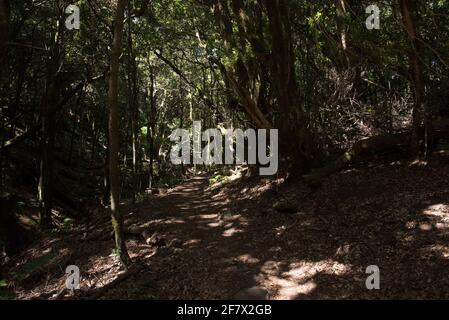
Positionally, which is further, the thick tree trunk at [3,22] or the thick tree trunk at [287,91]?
the thick tree trunk at [287,91]

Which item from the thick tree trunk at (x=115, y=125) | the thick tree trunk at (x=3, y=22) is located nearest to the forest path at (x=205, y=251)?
the thick tree trunk at (x=115, y=125)

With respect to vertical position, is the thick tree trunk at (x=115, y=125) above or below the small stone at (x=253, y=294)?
above

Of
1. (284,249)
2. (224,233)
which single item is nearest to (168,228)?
(224,233)

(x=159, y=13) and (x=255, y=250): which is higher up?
(x=159, y=13)

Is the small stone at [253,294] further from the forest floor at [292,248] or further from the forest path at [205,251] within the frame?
the forest path at [205,251]

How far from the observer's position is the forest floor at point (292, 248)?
6.97m

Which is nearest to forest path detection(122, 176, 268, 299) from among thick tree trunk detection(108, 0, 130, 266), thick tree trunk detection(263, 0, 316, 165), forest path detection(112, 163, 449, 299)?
forest path detection(112, 163, 449, 299)

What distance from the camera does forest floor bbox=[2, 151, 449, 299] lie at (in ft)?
22.9

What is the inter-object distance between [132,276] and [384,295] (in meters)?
4.57

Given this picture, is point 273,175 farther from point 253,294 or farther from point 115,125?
point 253,294

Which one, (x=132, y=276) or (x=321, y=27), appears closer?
(x=132, y=276)

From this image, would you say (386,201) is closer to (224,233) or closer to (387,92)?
(224,233)

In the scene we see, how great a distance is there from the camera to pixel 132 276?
8109 mm

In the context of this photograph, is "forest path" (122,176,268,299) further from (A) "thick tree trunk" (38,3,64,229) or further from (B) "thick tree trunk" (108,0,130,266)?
(A) "thick tree trunk" (38,3,64,229)
